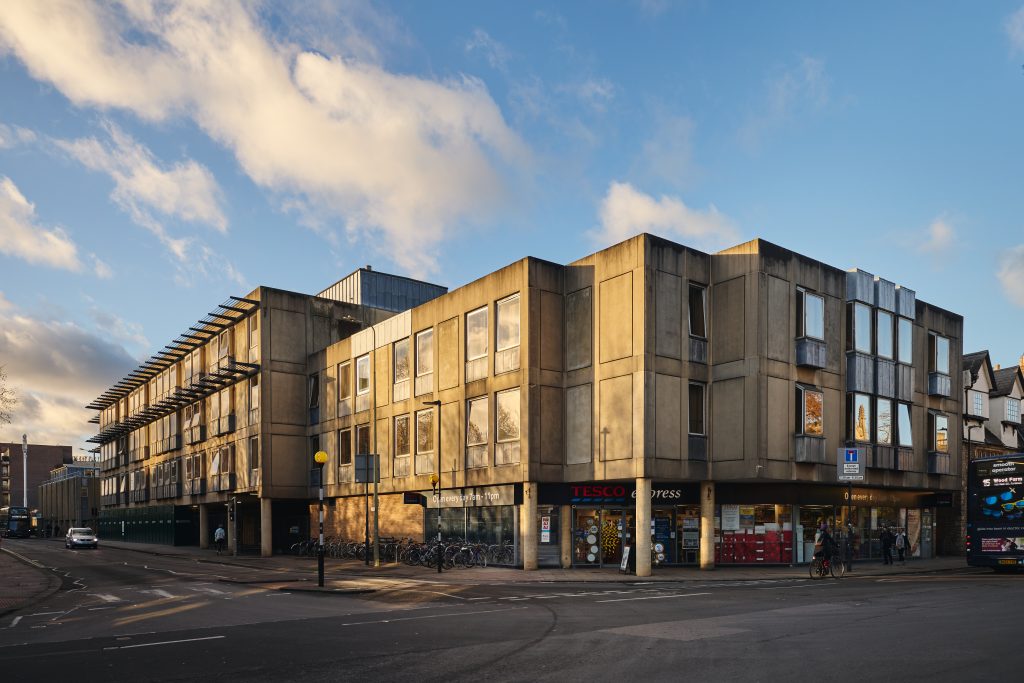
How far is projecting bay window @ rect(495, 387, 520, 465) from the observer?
111 ft

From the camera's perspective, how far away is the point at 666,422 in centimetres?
3144

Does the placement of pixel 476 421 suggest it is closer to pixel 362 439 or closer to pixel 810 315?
pixel 362 439

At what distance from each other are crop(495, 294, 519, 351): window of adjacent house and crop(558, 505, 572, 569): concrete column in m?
6.74

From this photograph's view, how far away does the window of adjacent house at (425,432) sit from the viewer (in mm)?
39312

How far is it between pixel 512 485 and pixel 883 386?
16370 millimetres

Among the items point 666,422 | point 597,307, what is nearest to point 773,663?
point 666,422

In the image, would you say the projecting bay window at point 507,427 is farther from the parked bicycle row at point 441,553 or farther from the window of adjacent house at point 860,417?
the window of adjacent house at point 860,417

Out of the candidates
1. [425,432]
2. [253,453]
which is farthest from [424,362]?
[253,453]

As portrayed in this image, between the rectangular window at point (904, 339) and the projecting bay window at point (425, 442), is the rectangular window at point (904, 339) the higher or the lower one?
the higher one

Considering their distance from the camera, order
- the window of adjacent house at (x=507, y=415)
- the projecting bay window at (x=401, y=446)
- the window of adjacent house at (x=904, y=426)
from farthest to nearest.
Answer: the projecting bay window at (x=401, y=446) < the window of adjacent house at (x=904, y=426) < the window of adjacent house at (x=507, y=415)

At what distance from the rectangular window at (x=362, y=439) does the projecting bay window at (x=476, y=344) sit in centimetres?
982

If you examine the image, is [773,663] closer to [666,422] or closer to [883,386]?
[666,422]

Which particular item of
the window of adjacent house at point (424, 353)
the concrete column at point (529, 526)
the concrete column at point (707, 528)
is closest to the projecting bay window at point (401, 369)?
the window of adjacent house at point (424, 353)

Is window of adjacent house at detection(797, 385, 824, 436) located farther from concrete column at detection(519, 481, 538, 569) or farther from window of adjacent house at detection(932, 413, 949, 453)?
concrete column at detection(519, 481, 538, 569)
